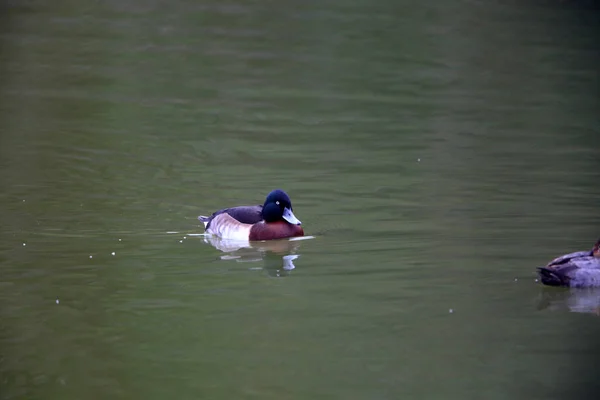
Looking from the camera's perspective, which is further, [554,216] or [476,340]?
[554,216]

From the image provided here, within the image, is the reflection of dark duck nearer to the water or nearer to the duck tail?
the water

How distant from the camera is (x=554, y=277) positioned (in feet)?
31.1

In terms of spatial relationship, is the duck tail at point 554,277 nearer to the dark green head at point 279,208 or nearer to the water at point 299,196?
the water at point 299,196

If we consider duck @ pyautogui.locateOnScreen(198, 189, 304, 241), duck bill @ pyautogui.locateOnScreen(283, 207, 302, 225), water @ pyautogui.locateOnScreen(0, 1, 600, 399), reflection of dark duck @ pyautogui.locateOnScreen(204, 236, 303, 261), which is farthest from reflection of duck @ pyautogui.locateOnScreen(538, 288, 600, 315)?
duck @ pyautogui.locateOnScreen(198, 189, 304, 241)

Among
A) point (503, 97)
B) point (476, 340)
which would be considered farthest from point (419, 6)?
point (476, 340)

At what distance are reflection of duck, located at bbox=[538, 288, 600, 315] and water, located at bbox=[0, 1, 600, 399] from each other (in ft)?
0.11

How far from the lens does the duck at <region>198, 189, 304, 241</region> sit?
38.4 feet

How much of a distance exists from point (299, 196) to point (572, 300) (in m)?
4.51

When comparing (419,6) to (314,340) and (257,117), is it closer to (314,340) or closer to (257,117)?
(257,117)

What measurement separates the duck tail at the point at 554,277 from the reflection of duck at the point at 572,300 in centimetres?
8

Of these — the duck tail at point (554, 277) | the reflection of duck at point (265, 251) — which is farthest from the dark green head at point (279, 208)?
the duck tail at point (554, 277)

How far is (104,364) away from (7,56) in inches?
573

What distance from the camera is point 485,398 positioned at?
7336mm

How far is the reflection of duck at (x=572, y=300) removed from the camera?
916 cm
